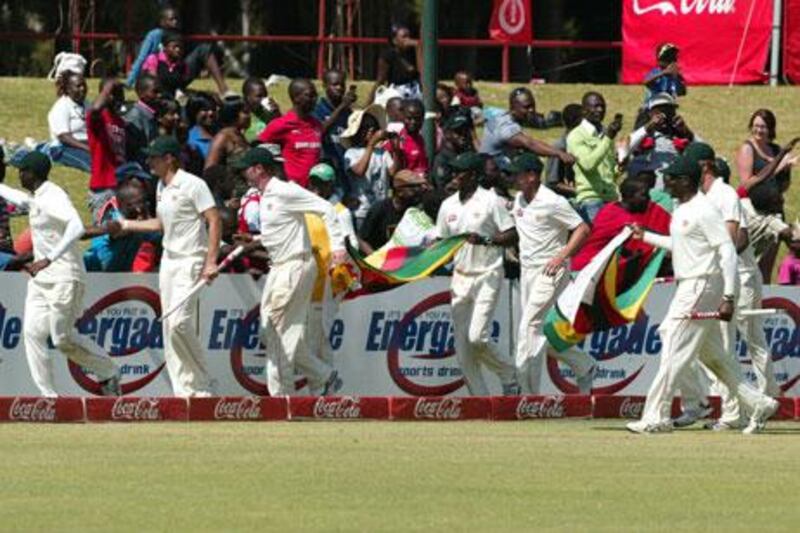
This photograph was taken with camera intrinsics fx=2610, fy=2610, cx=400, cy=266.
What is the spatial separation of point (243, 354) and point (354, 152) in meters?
3.35

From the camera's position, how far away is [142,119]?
83.6ft

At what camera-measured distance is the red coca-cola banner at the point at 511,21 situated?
123 feet

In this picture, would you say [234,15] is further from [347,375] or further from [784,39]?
[347,375]

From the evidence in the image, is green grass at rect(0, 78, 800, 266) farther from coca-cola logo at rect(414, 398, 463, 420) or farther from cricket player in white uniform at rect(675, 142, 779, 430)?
coca-cola logo at rect(414, 398, 463, 420)

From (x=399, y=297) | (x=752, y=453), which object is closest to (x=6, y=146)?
(x=399, y=297)

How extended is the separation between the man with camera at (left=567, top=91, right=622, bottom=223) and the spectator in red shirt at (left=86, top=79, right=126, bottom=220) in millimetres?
4602

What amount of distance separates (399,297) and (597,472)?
23.6 ft

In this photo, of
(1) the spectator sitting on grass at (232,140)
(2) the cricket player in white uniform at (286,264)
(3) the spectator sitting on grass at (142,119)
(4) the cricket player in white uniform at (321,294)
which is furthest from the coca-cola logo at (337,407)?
(3) the spectator sitting on grass at (142,119)

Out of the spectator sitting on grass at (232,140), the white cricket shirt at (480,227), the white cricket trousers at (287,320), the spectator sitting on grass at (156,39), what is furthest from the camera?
the spectator sitting on grass at (156,39)

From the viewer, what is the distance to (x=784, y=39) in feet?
123

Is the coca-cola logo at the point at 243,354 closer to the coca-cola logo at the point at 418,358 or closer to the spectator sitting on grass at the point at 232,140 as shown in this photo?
the coca-cola logo at the point at 418,358

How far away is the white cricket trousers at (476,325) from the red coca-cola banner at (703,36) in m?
14.0

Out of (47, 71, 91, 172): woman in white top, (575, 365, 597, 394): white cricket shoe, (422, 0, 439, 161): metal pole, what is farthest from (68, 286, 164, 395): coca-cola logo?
(422, 0, 439, 161): metal pole

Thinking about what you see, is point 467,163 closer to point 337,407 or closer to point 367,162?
point 367,162
